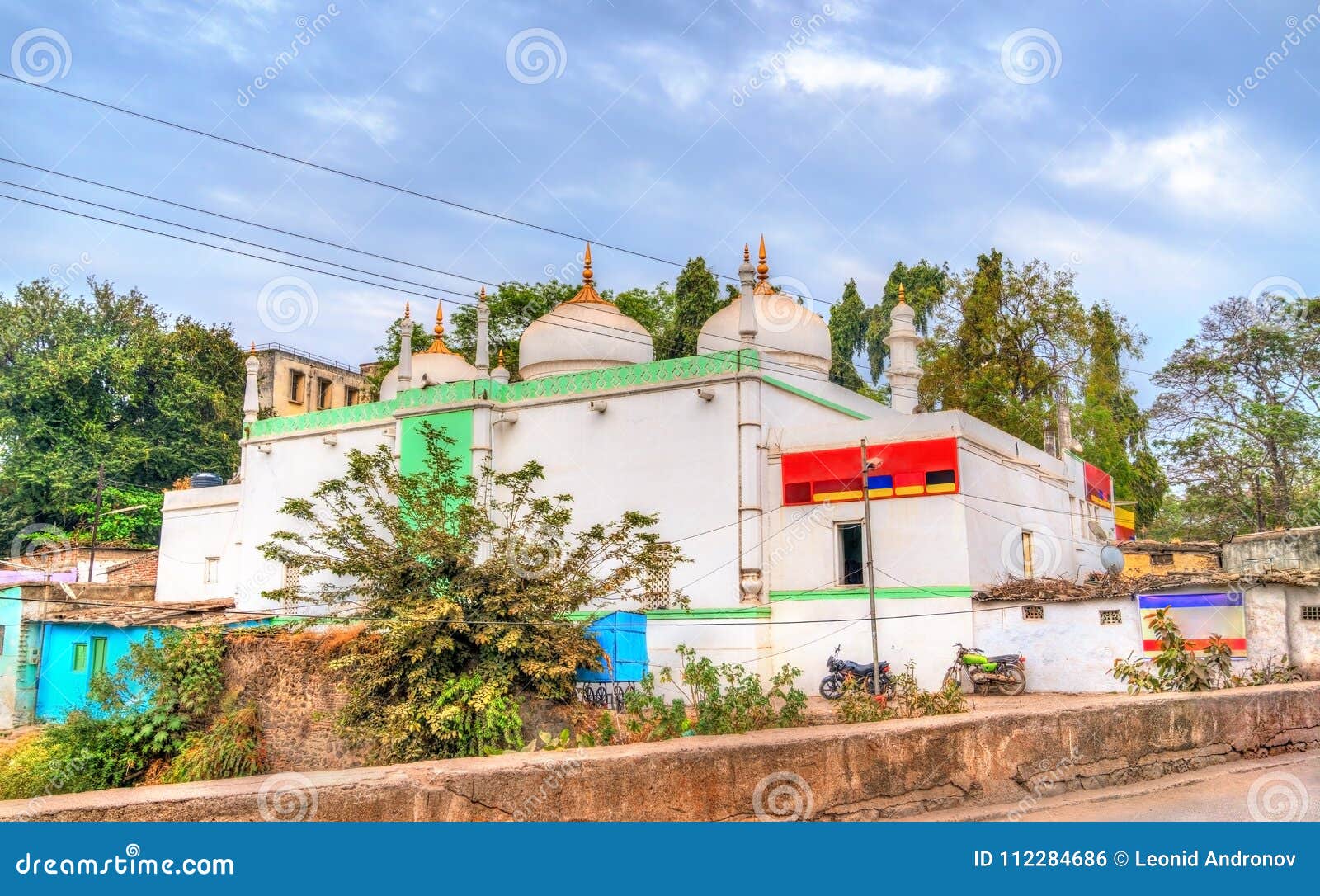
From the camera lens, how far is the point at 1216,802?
5.91m

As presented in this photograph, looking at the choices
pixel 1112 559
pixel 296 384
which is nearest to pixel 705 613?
pixel 1112 559

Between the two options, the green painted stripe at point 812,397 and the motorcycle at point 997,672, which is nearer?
the motorcycle at point 997,672

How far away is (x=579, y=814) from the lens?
4.54 meters

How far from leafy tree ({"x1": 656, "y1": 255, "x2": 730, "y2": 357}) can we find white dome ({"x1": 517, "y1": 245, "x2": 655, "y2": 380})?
11.6 meters

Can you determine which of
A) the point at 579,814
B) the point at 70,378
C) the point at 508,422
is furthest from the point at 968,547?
the point at 70,378

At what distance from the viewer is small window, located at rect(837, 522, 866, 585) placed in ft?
57.9

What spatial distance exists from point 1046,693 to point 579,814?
13200mm

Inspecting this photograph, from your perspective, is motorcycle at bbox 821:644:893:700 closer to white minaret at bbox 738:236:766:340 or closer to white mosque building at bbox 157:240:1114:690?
white mosque building at bbox 157:240:1114:690

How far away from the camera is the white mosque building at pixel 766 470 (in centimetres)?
1708

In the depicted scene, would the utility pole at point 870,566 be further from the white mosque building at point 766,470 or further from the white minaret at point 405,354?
the white minaret at point 405,354

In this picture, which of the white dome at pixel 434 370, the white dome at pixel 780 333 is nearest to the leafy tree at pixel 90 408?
the white dome at pixel 434 370

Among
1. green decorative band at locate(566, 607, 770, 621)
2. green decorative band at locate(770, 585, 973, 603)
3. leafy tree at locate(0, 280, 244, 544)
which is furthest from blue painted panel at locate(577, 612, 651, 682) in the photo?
leafy tree at locate(0, 280, 244, 544)

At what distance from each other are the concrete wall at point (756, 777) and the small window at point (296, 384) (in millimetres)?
40077

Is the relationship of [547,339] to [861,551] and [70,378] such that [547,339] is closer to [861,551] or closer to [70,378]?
[861,551]
